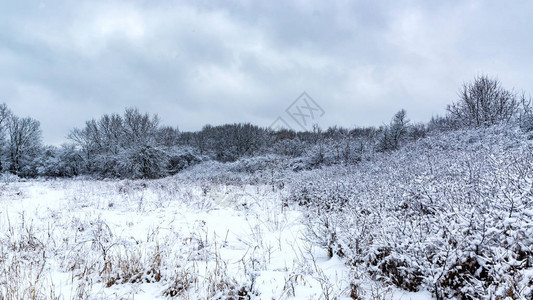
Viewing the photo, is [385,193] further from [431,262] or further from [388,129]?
[388,129]

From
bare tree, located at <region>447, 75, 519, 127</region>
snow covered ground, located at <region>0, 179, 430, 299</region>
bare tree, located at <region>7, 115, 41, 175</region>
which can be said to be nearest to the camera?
snow covered ground, located at <region>0, 179, 430, 299</region>

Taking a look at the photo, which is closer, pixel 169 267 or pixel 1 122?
pixel 169 267

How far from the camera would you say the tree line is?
20000 mm

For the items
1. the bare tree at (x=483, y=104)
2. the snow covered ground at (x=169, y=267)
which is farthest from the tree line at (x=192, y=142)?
the snow covered ground at (x=169, y=267)

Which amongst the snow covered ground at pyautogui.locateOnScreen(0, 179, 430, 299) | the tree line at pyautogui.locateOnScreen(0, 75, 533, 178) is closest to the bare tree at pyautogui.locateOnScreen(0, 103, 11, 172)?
the tree line at pyautogui.locateOnScreen(0, 75, 533, 178)

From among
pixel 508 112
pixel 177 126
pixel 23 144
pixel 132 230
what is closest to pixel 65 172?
pixel 23 144

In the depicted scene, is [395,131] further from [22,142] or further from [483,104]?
[22,142]

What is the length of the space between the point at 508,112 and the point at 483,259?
23012 mm

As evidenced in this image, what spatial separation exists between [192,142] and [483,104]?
122ft

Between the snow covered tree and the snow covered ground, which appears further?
the snow covered tree

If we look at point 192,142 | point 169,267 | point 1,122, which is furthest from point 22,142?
point 169,267

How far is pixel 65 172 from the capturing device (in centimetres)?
3338

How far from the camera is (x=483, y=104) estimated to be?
1964 centimetres

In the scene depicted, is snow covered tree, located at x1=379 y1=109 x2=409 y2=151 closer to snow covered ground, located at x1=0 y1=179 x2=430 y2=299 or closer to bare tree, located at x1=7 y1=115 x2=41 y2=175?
snow covered ground, located at x1=0 y1=179 x2=430 y2=299
